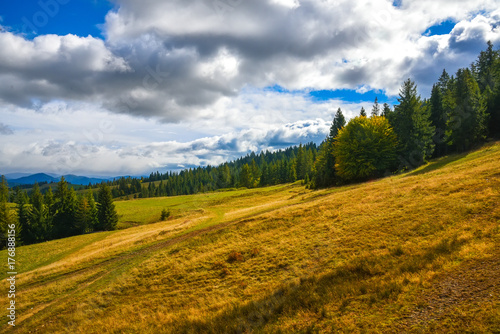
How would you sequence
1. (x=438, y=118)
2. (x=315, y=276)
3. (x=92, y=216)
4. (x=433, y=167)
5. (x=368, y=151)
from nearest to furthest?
(x=315, y=276), (x=433, y=167), (x=368, y=151), (x=438, y=118), (x=92, y=216)

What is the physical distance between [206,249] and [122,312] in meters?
9.10

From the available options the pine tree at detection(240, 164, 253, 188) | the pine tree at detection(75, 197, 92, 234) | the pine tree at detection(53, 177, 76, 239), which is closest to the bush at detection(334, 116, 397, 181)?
the pine tree at detection(75, 197, 92, 234)

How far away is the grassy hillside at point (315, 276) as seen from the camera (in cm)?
834

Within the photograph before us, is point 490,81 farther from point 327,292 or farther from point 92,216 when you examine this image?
point 92,216

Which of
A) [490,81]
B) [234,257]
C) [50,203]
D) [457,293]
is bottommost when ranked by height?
[234,257]

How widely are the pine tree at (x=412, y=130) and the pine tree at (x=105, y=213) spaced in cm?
7755

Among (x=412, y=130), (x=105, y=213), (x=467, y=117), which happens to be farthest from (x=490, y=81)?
(x=105, y=213)

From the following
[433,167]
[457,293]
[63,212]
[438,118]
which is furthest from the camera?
[63,212]

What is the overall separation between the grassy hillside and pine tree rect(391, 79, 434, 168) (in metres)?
30.8

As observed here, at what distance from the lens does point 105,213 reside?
6575 cm

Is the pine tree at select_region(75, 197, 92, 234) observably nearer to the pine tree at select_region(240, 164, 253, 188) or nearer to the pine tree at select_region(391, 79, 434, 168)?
the pine tree at select_region(240, 164, 253, 188)

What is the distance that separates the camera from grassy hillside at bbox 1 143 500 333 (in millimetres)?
8344

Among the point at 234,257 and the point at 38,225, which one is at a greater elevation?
the point at 234,257

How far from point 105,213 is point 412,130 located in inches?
3248
